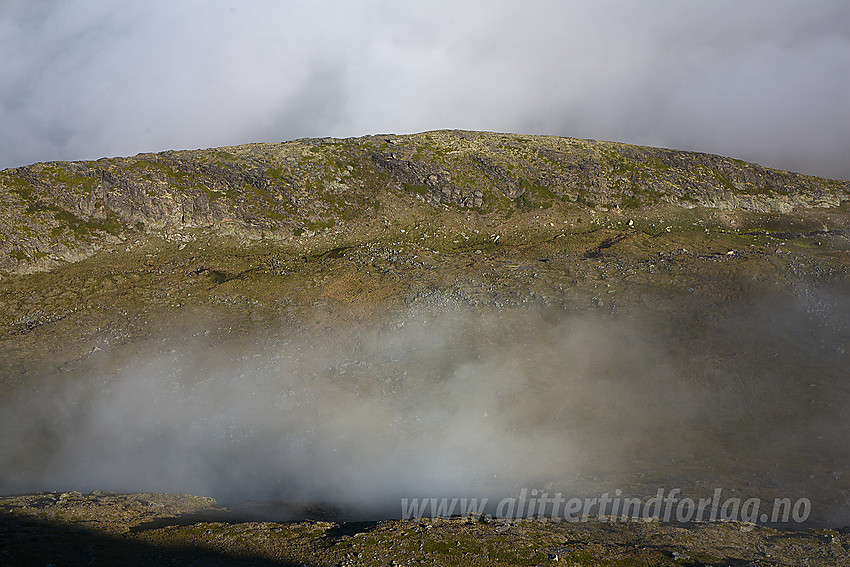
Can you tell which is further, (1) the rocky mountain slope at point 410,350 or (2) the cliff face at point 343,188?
(2) the cliff face at point 343,188

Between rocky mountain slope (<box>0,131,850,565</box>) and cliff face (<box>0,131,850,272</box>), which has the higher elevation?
cliff face (<box>0,131,850,272</box>)

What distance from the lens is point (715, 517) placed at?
69.5 feet

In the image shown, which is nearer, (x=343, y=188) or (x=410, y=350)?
(x=410, y=350)

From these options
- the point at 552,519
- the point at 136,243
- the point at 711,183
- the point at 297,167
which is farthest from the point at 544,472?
the point at 711,183

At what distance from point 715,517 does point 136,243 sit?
60923mm

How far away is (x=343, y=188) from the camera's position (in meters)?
67.6

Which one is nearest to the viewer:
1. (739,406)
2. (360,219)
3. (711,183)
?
(739,406)

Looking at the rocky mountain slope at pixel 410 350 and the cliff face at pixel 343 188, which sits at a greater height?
the cliff face at pixel 343 188

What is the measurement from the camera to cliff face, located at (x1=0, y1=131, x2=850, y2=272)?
56.5 meters

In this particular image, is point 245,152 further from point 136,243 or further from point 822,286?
point 822,286

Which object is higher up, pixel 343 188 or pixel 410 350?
pixel 343 188

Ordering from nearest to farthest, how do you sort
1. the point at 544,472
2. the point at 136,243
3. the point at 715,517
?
the point at 715,517 → the point at 544,472 → the point at 136,243

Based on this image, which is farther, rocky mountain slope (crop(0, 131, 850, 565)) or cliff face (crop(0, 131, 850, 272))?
cliff face (crop(0, 131, 850, 272))

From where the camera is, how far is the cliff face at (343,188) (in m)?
56.5
